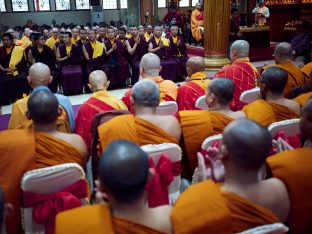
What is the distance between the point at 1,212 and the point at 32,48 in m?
6.62

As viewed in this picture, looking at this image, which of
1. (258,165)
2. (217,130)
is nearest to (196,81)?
(217,130)

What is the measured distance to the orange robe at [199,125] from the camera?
98.5 inches

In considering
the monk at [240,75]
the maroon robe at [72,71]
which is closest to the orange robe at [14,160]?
the monk at [240,75]

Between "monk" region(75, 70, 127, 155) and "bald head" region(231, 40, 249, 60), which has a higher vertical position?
"bald head" region(231, 40, 249, 60)

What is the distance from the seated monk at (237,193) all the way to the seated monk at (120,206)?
0.14 metres

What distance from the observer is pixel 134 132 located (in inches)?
91.7

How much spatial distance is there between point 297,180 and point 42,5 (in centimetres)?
1844

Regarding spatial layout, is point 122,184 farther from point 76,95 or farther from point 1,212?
point 76,95

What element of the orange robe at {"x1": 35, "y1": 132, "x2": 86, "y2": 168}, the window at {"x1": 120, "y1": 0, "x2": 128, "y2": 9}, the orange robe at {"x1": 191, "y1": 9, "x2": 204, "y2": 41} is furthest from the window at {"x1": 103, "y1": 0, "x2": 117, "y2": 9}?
the orange robe at {"x1": 35, "y1": 132, "x2": 86, "y2": 168}

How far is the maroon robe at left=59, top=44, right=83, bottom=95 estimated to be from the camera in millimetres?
7348

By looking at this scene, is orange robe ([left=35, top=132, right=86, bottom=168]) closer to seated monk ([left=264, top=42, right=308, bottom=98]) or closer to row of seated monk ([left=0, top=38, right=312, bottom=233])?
row of seated monk ([left=0, top=38, right=312, bottom=233])

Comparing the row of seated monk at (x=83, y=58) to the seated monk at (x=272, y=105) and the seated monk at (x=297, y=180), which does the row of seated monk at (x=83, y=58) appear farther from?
the seated monk at (x=297, y=180)

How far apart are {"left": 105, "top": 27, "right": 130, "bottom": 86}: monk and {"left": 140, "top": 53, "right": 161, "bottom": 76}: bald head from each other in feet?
13.5

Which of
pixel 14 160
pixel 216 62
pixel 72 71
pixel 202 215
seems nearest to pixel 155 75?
pixel 14 160
